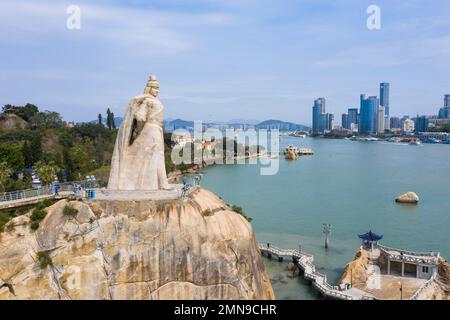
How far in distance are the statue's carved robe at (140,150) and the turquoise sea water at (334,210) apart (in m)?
9.25

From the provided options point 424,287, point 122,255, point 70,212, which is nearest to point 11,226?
point 70,212

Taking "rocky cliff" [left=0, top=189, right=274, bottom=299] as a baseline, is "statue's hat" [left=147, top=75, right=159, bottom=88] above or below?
above

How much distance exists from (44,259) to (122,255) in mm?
2090

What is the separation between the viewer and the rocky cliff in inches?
468

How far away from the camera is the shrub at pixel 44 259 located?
38.9ft

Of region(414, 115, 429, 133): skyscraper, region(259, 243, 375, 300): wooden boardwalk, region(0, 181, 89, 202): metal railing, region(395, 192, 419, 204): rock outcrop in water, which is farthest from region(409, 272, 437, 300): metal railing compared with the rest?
region(414, 115, 429, 133): skyscraper

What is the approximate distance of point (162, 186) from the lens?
1394 cm

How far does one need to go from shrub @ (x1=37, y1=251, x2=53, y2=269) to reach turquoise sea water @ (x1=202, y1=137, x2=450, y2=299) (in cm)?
1083

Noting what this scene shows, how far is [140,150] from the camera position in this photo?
1381 centimetres

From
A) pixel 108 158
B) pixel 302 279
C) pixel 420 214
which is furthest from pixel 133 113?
pixel 108 158

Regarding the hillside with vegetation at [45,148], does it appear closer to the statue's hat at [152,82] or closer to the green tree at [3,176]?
the green tree at [3,176]

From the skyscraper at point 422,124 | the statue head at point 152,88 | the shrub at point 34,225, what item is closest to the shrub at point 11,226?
the shrub at point 34,225

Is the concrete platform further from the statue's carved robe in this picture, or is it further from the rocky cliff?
the statue's carved robe

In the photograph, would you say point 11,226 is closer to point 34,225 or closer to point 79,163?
point 34,225
